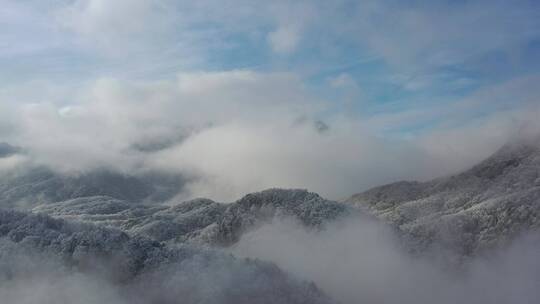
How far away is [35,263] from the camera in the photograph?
7111 inches

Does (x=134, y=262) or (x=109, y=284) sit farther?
(x=134, y=262)

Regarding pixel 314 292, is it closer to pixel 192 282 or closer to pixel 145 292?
pixel 192 282

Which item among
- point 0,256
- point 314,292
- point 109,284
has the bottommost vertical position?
point 314,292

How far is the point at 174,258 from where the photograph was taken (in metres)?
196

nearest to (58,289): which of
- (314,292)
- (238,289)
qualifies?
(238,289)

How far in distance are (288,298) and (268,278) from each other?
8969 mm

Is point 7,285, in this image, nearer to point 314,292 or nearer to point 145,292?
point 145,292

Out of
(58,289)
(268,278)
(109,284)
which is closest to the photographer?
(58,289)

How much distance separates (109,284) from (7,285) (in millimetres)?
28009

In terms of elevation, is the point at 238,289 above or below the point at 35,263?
below

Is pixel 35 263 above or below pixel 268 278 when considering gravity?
above

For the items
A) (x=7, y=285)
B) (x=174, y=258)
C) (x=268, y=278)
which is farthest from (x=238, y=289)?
(x=7, y=285)

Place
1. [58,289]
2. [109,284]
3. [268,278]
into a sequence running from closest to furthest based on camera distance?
[58,289] < [109,284] < [268,278]

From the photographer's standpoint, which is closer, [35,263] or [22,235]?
[35,263]
